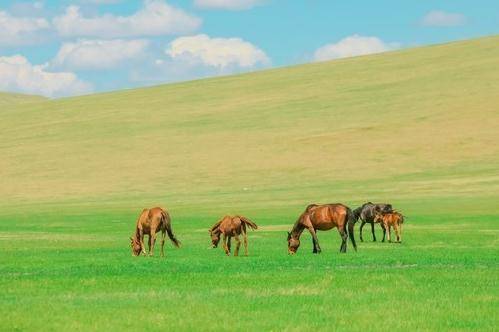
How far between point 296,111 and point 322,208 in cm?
6442

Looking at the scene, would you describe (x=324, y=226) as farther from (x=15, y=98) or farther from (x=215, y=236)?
(x=15, y=98)

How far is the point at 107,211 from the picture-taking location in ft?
182

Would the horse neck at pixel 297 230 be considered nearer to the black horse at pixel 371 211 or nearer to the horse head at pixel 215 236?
the horse head at pixel 215 236

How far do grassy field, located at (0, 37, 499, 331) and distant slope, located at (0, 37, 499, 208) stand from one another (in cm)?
26

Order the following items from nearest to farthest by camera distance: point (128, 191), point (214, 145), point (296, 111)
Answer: point (128, 191) → point (214, 145) → point (296, 111)

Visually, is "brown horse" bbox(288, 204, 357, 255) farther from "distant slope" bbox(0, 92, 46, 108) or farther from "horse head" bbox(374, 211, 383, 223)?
"distant slope" bbox(0, 92, 46, 108)

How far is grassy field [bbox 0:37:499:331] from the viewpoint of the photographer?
15820 mm

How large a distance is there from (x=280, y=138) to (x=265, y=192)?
57.1 ft

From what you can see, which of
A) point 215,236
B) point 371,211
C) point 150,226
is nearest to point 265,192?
point 371,211

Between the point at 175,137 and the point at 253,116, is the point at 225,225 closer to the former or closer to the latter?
the point at 175,137

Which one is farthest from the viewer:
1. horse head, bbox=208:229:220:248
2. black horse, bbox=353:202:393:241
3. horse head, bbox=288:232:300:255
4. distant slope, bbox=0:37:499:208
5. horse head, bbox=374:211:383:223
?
distant slope, bbox=0:37:499:208

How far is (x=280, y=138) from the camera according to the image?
3174 inches

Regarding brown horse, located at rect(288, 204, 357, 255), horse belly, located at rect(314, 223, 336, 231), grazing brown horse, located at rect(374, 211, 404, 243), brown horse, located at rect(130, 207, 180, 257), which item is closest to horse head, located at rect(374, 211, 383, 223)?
grazing brown horse, located at rect(374, 211, 404, 243)

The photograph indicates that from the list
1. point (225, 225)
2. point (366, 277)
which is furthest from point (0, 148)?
point (366, 277)
